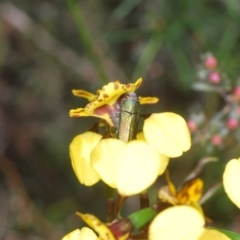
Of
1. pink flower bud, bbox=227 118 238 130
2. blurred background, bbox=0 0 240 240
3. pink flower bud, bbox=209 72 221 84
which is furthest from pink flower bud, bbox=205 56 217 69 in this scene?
blurred background, bbox=0 0 240 240

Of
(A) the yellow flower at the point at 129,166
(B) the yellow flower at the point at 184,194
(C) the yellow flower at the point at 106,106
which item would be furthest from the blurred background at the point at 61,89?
(A) the yellow flower at the point at 129,166

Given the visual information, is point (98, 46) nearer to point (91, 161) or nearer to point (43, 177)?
point (43, 177)

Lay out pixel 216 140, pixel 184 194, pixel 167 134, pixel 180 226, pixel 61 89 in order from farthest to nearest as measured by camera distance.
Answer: pixel 61 89, pixel 216 140, pixel 184 194, pixel 167 134, pixel 180 226

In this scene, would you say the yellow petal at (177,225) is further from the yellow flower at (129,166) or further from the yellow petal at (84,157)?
the yellow petal at (84,157)

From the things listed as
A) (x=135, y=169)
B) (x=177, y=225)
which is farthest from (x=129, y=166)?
(x=177, y=225)

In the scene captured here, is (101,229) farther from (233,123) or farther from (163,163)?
(233,123)

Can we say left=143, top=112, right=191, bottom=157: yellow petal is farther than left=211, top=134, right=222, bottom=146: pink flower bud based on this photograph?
No

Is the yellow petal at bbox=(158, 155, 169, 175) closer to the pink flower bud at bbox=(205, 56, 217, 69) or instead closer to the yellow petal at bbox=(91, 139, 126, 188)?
the yellow petal at bbox=(91, 139, 126, 188)
